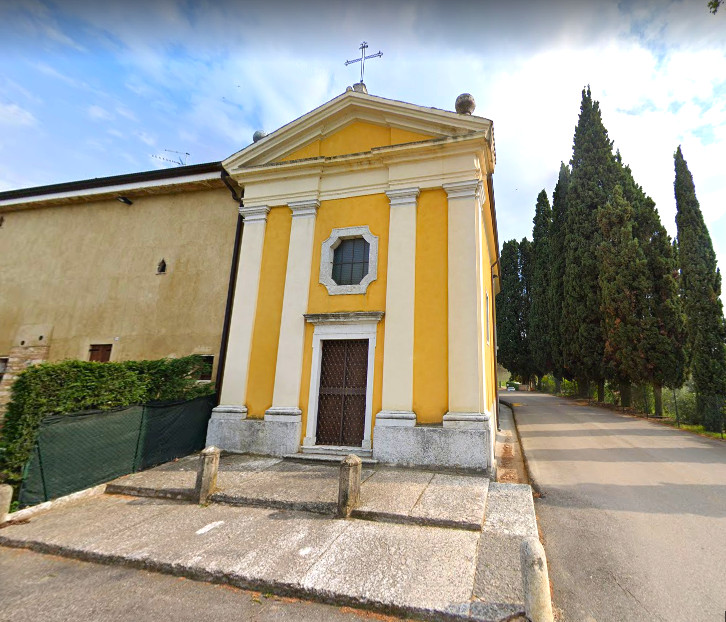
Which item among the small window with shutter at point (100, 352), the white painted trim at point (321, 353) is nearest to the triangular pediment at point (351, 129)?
the white painted trim at point (321, 353)

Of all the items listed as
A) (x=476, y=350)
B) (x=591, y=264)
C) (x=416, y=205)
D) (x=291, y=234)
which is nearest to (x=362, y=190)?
(x=416, y=205)

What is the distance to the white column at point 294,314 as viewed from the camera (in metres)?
8.38

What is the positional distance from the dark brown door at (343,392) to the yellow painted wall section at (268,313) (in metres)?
1.33

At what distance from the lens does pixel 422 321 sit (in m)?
7.97

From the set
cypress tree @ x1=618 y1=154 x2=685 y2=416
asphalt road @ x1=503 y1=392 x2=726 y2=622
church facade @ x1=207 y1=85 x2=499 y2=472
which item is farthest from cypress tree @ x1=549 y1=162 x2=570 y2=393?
church facade @ x1=207 y1=85 x2=499 y2=472

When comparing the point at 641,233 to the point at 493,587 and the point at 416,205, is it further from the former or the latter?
the point at 493,587

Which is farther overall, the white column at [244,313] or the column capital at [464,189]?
the white column at [244,313]

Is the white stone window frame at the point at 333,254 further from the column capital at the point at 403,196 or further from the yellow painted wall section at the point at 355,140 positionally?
the yellow painted wall section at the point at 355,140

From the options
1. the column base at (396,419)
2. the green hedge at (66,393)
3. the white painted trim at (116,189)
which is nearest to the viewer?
the green hedge at (66,393)

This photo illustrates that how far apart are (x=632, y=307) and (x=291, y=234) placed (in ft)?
61.5

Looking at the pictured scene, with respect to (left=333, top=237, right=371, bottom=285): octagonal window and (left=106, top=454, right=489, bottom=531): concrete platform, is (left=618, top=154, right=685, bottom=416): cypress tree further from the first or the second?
(left=333, top=237, right=371, bottom=285): octagonal window

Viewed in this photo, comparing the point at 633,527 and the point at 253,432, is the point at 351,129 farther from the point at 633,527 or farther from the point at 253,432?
the point at 633,527

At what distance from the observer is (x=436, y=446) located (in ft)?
23.2

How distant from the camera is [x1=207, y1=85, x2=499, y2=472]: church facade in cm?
750
